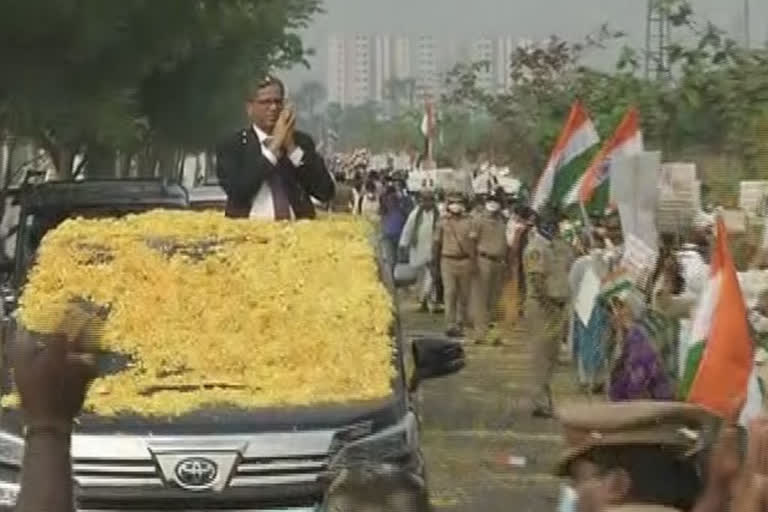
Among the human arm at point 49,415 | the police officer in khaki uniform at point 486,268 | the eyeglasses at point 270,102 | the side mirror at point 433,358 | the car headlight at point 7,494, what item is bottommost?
the police officer in khaki uniform at point 486,268

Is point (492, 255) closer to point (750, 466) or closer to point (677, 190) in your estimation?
point (677, 190)

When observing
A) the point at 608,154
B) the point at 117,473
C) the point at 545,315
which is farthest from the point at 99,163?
the point at 117,473

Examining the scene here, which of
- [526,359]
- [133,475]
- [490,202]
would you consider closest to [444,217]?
[490,202]

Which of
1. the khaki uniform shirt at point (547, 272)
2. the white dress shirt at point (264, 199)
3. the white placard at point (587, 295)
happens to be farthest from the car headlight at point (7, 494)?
the khaki uniform shirt at point (547, 272)

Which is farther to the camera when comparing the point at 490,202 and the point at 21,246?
the point at 490,202

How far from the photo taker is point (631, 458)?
4.76 meters

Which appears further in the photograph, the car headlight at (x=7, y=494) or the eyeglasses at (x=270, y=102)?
the eyeglasses at (x=270, y=102)

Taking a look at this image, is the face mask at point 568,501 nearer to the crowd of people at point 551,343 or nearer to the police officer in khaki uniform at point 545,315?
the crowd of people at point 551,343

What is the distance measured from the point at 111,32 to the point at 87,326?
17.9m

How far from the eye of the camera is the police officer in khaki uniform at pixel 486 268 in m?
26.3

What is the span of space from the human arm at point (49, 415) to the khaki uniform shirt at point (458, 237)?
22.5 m

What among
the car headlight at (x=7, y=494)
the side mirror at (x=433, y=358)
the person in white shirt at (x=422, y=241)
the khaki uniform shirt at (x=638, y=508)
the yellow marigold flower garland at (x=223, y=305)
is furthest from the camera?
the person in white shirt at (x=422, y=241)

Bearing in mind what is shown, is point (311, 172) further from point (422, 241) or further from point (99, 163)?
point (99, 163)

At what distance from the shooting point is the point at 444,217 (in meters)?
27.6
